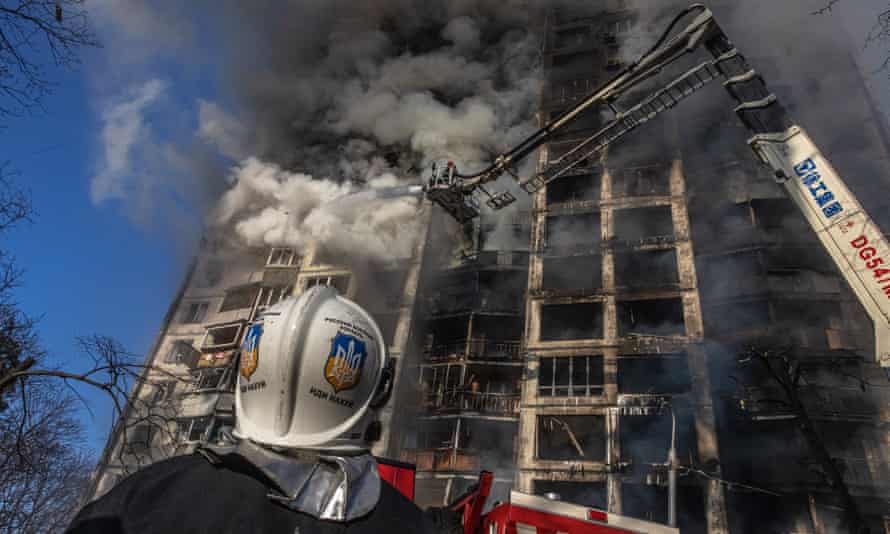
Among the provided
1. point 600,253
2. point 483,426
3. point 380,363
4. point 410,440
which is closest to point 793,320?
point 600,253

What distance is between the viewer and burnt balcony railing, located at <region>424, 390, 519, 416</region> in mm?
23969

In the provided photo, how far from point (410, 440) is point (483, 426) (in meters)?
4.07

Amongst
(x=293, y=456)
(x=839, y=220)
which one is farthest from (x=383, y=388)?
(x=839, y=220)

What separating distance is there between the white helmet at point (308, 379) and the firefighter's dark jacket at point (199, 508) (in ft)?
1.06

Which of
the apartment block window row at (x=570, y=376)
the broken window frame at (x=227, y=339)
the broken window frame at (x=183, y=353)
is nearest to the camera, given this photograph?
the apartment block window row at (x=570, y=376)

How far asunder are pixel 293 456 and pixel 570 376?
898 inches

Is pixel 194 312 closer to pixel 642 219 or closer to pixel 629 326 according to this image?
pixel 629 326

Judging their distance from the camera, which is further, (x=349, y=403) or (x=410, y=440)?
(x=410, y=440)

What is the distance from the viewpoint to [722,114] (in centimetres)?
2903

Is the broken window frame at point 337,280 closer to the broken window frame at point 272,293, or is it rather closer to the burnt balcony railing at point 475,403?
the broken window frame at point 272,293

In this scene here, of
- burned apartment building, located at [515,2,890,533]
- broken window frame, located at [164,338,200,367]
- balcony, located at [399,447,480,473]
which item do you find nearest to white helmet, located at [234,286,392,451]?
burned apartment building, located at [515,2,890,533]

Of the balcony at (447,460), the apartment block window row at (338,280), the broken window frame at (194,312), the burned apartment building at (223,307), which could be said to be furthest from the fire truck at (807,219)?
the broken window frame at (194,312)

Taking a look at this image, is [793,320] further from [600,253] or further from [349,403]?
[349,403]

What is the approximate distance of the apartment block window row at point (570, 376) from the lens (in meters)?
22.9
